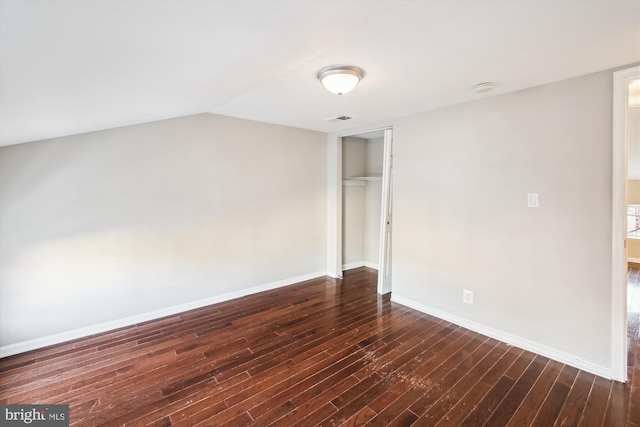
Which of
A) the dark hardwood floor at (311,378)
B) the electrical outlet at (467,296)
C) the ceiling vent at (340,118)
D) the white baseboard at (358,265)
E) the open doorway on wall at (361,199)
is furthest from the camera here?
the white baseboard at (358,265)

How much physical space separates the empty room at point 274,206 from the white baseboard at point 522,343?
22 mm

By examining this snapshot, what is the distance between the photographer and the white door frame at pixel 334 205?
438 centimetres

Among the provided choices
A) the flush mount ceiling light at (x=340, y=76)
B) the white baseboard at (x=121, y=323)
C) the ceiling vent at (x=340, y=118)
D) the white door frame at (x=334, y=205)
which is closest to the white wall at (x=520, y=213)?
the ceiling vent at (x=340, y=118)

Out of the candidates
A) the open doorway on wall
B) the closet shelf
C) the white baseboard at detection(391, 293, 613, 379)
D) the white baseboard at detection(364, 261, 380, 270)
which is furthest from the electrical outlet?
the closet shelf

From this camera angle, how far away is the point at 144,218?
116 inches

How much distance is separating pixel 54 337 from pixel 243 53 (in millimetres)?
3002

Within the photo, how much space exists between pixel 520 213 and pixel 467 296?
3.15 ft

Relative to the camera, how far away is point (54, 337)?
8.43 ft

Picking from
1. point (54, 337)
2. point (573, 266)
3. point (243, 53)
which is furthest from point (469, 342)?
point (54, 337)

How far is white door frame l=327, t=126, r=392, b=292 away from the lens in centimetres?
438

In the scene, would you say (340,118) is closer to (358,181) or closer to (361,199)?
A: (358,181)

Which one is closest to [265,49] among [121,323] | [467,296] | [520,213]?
[520,213]

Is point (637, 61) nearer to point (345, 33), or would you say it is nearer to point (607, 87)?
point (607, 87)

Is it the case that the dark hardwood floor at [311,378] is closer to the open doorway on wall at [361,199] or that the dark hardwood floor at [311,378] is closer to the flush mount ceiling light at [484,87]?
the open doorway on wall at [361,199]
